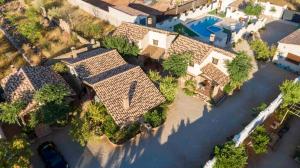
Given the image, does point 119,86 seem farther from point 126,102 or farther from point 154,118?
point 154,118

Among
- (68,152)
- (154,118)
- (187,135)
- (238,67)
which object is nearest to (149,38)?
(238,67)

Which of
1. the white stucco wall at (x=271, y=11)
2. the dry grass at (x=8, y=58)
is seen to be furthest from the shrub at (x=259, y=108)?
the dry grass at (x=8, y=58)

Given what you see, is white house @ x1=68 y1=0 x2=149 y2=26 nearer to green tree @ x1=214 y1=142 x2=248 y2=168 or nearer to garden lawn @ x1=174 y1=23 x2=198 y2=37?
garden lawn @ x1=174 y1=23 x2=198 y2=37

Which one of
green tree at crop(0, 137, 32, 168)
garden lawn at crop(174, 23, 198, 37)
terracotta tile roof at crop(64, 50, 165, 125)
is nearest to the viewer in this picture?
green tree at crop(0, 137, 32, 168)

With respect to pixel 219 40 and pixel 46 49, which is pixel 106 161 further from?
pixel 219 40

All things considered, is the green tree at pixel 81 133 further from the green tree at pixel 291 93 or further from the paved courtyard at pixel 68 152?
the green tree at pixel 291 93

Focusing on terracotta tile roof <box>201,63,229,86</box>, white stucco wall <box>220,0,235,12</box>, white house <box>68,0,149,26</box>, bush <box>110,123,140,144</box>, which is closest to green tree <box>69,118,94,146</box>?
bush <box>110,123,140,144</box>
